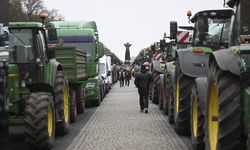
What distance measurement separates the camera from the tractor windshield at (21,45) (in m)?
11.3

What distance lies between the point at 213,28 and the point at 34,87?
3888 millimetres

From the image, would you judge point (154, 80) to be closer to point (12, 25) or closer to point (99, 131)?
point (99, 131)

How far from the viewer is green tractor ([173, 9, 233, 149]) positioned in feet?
33.2

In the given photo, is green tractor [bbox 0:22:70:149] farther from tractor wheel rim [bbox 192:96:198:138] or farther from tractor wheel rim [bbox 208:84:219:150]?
tractor wheel rim [bbox 208:84:219:150]

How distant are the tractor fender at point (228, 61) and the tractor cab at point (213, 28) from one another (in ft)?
9.81

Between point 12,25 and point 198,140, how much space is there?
4791 millimetres

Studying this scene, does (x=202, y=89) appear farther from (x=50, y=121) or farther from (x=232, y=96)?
(x=50, y=121)

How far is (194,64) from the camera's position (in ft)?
38.9

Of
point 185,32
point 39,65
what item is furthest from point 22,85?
point 185,32

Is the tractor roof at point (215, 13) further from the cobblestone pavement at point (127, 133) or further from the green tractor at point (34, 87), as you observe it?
the green tractor at point (34, 87)

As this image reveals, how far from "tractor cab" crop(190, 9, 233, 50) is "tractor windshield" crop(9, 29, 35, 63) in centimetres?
361

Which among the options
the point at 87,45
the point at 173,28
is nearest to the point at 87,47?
the point at 87,45

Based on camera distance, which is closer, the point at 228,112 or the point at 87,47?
the point at 228,112

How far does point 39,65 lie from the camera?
11453mm
